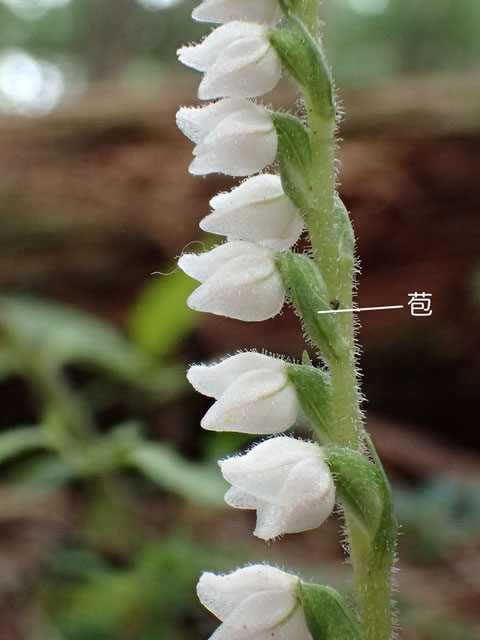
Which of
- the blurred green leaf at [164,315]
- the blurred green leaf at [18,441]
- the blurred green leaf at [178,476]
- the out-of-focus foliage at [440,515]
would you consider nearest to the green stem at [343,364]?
the blurred green leaf at [178,476]

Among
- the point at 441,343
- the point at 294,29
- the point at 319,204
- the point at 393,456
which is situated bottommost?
the point at 393,456

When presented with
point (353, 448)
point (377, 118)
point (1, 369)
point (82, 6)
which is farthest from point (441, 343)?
point (82, 6)

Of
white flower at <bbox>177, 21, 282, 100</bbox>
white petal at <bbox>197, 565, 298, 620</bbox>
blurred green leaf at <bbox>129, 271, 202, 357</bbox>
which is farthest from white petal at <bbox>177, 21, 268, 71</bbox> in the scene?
blurred green leaf at <bbox>129, 271, 202, 357</bbox>

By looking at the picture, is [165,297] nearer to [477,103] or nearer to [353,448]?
[353,448]

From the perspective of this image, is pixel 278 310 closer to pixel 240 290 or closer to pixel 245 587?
pixel 240 290

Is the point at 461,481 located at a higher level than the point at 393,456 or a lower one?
higher

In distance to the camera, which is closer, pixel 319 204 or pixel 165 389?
pixel 319 204

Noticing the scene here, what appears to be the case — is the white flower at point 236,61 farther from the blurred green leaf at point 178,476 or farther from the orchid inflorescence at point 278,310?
the blurred green leaf at point 178,476
